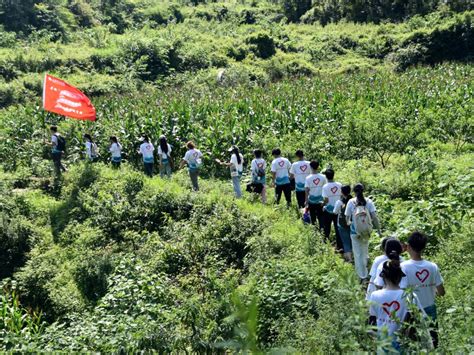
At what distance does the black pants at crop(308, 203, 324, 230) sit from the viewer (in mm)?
10250

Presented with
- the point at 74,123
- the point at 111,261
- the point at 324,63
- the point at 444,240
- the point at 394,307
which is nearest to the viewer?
the point at 394,307

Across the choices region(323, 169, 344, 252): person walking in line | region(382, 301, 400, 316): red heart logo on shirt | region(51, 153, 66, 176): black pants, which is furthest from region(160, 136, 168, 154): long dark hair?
region(382, 301, 400, 316): red heart logo on shirt

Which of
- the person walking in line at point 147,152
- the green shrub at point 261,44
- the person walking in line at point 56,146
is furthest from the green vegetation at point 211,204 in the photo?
the green shrub at point 261,44

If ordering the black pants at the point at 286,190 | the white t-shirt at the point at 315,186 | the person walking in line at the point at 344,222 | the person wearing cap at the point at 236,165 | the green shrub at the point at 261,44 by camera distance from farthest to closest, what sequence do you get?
1. the green shrub at the point at 261,44
2. the person wearing cap at the point at 236,165
3. the black pants at the point at 286,190
4. the white t-shirt at the point at 315,186
5. the person walking in line at the point at 344,222

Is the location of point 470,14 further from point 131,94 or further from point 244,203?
point 244,203

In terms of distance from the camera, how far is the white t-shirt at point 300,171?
11.0 metres

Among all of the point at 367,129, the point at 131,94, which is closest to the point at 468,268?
the point at 367,129

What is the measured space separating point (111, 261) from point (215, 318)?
381cm

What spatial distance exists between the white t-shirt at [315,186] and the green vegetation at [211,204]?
0.60 metres

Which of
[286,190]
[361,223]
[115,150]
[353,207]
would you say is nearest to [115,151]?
[115,150]

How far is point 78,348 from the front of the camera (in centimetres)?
710

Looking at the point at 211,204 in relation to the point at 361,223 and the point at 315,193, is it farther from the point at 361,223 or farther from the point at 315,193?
the point at 361,223

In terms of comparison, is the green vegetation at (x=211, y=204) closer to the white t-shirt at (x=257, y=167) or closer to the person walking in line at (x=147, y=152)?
the white t-shirt at (x=257, y=167)

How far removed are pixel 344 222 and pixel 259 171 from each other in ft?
12.7
